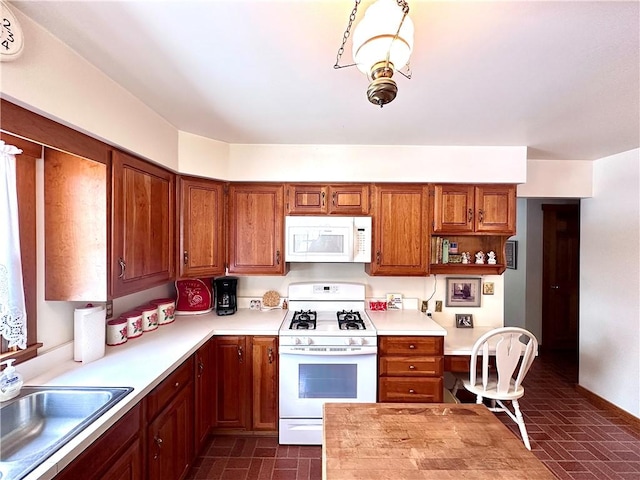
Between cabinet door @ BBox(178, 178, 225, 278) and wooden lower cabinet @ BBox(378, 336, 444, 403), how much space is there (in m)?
1.53

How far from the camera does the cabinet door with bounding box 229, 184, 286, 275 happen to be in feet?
8.57

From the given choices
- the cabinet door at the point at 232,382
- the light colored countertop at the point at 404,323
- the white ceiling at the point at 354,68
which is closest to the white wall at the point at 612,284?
the white ceiling at the point at 354,68

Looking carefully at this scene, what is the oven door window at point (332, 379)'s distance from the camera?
2268 millimetres

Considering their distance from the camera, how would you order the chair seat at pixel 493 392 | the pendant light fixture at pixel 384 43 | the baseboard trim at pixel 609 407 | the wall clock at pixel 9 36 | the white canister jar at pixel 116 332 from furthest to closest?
the baseboard trim at pixel 609 407 → the chair seat at pixel 493 392 → the white canister jar at pixel 116 332 → the wall clock at pixel 9 36 → the pendant light fixture at pixel 384 43

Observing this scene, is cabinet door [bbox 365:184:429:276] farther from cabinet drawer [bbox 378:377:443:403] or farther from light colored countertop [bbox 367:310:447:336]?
cabinet drawer [bbox 378:377:443:403]

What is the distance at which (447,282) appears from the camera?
293 centimetres

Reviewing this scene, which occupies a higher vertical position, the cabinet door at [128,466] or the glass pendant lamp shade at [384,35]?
the glass pendant lamp shade at [384,35]

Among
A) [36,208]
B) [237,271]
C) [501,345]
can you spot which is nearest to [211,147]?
[237,271]

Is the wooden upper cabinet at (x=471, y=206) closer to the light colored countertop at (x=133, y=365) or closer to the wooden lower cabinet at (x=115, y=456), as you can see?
the light colored countertop at (x=133, y=365)

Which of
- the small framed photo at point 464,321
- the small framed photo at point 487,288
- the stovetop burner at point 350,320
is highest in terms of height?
the small framed photo at point 487,288

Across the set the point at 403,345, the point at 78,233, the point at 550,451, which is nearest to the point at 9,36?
the point at 78,233

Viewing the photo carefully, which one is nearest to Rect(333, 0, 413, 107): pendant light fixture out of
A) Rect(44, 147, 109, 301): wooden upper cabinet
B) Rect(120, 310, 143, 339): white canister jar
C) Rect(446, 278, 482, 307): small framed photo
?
Rect(44, 147, 109, 301): wooden upper cabinet

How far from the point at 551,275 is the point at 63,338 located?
5.47m

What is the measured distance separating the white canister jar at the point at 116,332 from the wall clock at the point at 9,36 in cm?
150
